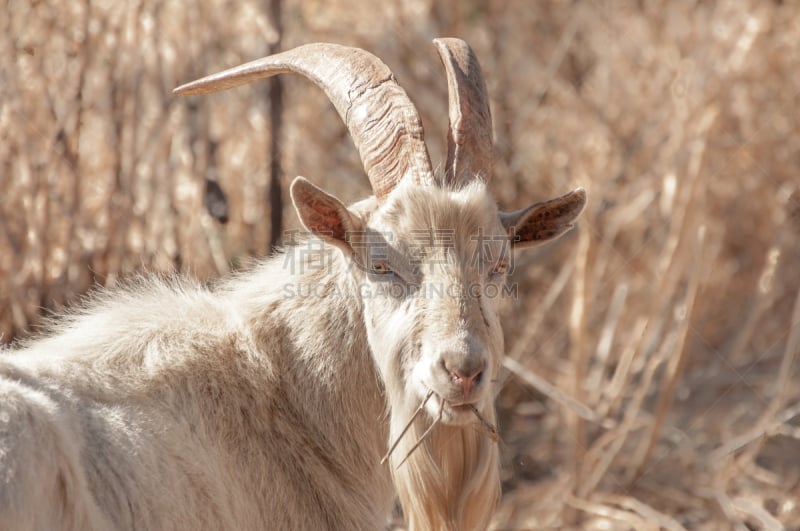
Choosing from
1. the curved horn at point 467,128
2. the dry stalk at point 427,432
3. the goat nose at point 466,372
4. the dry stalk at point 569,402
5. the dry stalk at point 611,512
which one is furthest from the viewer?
the dry stalk at point 569,402

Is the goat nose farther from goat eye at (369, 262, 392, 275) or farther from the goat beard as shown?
goat eye at (369, 262, 392, 275)

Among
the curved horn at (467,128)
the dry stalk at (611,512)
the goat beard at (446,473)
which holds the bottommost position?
the dry stalk at (611,512)

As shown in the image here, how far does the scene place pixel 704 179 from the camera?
23.2 feet

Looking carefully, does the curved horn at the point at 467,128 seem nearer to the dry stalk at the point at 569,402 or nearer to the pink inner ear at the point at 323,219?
the pink inner ear at the point at 323,219

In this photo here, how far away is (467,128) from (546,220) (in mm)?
560

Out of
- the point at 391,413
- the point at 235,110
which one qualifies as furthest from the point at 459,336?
the point at 235,110

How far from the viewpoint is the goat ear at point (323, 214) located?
3965 millimetres

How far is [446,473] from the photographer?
4090mm

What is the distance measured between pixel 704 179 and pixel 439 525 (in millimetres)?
3926

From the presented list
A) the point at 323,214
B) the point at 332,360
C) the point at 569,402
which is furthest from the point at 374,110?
the point at 569,402

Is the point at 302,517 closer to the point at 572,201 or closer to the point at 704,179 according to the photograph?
the point at 572,201

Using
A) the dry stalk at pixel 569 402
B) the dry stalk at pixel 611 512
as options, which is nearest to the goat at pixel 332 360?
the dry stalk at pixel 611 512

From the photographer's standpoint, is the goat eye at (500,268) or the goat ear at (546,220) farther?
the goat ear at (546,220)

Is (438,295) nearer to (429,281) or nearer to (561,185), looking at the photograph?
(429,281)
